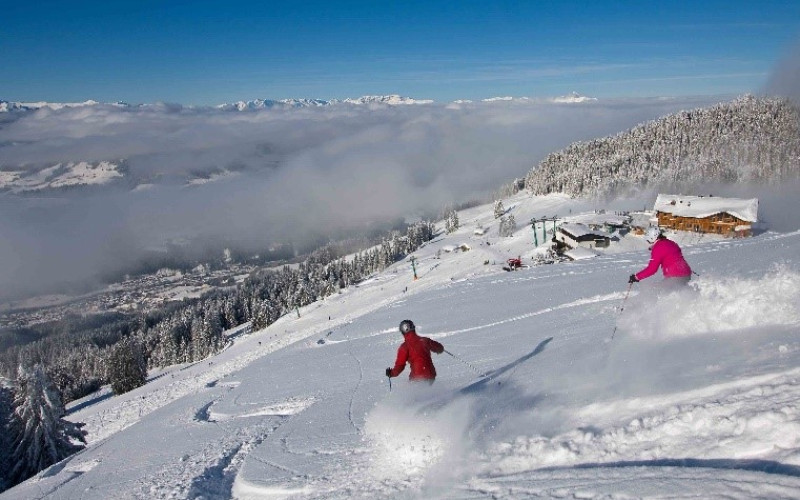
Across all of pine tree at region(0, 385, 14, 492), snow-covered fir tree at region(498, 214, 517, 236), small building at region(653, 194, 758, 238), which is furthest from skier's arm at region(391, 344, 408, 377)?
snow-covered fir tree at region(498, 214, 517, 236)

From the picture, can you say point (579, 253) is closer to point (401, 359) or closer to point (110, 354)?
point (401, 359)

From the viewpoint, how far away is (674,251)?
1011 centimetres

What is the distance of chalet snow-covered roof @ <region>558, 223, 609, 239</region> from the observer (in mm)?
67062

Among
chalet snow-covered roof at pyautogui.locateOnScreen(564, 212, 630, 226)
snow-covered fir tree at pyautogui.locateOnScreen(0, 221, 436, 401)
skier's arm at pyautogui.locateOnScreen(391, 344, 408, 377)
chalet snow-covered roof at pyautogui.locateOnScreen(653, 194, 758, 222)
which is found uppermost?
skier's arm at pyautogui.locateOnScreen(391, 344, 408, 377)

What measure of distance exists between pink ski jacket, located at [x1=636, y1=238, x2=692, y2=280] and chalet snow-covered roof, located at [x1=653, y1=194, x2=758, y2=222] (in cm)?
6565

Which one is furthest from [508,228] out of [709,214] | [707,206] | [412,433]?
[412,433]

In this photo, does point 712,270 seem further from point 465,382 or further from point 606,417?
point 606,417

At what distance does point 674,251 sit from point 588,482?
6.82m

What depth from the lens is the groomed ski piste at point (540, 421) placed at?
4988 millimetres

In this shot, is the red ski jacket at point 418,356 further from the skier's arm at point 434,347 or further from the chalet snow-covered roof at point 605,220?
the chalet snow-covered roof at point 605,220

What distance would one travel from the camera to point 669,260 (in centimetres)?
1018

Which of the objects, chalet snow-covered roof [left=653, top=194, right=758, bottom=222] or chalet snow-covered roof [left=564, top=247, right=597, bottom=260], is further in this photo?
chalet snow-covered roof [left=653, top=194, right=758, bottom=222]

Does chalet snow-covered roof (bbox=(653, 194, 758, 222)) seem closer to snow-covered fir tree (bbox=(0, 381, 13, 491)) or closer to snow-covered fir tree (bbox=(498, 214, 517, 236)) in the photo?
snow-covered fir tree (bbox=(498, 214, 517, 236))

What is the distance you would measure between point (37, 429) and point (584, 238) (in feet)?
205
